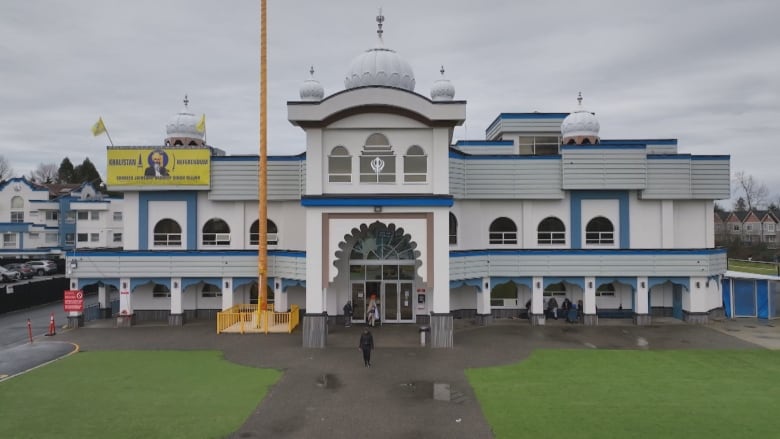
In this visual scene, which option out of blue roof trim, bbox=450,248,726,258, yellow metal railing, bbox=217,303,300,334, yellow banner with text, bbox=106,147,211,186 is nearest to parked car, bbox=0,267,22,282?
yellow banner with text, bbox=106,147,211,186

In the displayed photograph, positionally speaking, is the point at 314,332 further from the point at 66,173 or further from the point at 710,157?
the point at 66,173

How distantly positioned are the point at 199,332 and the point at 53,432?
1260cm

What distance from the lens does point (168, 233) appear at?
28.9 meters

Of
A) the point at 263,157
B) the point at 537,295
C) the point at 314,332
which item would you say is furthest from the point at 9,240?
the point at 537,295

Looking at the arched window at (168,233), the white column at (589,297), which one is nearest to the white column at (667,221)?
the white column at (589,297)

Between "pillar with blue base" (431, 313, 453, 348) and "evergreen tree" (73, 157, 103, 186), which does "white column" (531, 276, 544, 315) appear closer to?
"pillar with blue base" (431, 313, 453, 348)

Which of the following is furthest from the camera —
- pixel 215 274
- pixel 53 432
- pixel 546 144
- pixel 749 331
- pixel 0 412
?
pixel 546 144

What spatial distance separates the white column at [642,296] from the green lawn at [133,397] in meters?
20.6

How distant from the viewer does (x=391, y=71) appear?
2594 cm

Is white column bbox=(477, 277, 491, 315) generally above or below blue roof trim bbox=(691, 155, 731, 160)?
below

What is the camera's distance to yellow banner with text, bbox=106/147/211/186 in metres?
27.9

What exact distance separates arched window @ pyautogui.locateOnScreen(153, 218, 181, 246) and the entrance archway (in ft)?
35.7

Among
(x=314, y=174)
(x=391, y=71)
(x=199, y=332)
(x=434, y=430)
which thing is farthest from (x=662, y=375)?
(x=199, y=332)

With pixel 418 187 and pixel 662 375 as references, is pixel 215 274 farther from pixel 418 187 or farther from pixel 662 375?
pixel 662 375
